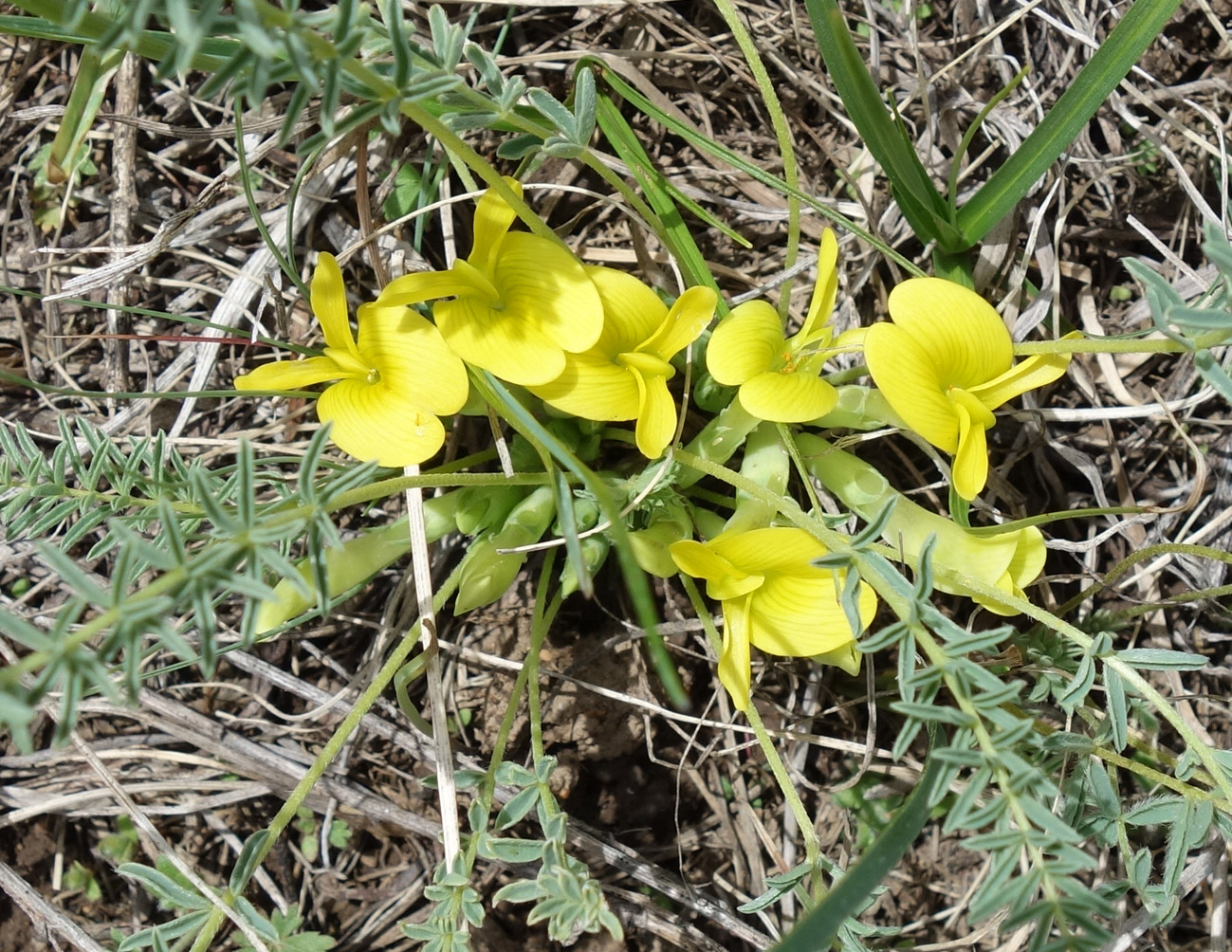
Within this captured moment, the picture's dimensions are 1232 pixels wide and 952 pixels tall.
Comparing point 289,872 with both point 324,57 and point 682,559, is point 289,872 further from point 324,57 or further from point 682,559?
point 324,57

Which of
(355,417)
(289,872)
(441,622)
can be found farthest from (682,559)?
(289,872)

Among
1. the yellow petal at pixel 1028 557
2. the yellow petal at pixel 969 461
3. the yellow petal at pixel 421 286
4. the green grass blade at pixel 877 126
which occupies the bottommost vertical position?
the yellow petal at pixel 421 286

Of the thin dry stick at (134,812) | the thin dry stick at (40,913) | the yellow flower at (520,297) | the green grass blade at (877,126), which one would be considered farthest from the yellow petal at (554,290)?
the thin dry stick at (40,913)

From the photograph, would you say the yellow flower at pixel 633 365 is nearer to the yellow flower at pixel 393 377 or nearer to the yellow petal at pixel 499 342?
the yellow petal at pixel 499 342

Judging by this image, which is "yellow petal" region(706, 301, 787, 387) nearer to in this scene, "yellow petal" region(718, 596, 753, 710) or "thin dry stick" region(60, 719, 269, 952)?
"yellow petal" region(718, 596, 753, 710)

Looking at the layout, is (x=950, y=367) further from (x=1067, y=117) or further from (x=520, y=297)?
(x=520, y=297)

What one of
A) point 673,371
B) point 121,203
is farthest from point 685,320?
point 121,203
